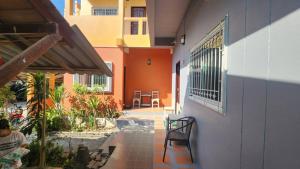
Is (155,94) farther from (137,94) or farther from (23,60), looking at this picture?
(23,60)

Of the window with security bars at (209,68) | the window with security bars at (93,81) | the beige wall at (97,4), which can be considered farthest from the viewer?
the beige wall at (97,4)

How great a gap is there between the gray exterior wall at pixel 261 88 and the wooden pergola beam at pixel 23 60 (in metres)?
1.57

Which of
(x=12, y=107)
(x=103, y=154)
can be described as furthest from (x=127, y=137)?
(x=12, y=107)

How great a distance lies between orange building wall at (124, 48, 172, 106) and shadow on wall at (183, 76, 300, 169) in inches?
371

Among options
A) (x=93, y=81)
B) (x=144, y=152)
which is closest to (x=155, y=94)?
(x=93, y=81)

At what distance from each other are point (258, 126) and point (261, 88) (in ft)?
0.95

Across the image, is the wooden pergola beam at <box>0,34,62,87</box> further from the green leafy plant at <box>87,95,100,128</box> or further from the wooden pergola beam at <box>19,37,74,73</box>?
the green leafy plant at <box>87,95,100,128</box>

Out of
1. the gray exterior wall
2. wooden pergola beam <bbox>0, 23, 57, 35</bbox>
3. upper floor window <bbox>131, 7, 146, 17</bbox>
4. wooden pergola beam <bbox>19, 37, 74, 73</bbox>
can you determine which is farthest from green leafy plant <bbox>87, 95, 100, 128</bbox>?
wooden pergola beam <bbox>0, 23, 57, 35</bbox>

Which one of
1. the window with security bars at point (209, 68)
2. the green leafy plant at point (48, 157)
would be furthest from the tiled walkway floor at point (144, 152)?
the window with security bars at point (209, 68)

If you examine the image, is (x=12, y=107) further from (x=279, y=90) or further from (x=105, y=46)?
(x=279, y=90)

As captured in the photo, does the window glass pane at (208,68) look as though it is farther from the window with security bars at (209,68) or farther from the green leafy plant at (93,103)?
the green leafy plant at (93,103)

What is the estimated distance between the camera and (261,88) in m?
1.75

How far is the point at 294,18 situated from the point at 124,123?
7.73 meters

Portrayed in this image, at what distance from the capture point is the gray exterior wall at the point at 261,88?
1354 mm
